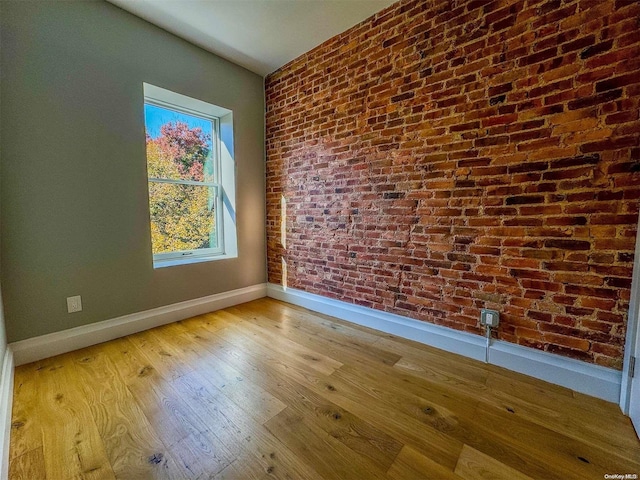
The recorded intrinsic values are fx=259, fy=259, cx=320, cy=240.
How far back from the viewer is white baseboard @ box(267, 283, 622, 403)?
1469 millimetres

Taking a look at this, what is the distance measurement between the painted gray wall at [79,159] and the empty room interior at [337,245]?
1cm

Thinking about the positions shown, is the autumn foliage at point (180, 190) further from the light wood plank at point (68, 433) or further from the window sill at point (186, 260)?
the light wood plank at point (68, 433)

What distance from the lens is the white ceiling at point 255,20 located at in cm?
209

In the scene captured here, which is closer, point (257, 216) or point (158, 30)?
point (158, 30)

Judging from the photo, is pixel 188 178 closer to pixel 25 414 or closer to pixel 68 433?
pixel 25 414

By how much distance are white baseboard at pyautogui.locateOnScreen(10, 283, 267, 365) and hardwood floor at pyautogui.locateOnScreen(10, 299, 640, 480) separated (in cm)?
8

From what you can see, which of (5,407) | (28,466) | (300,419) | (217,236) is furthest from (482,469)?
(217,236)

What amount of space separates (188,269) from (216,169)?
4.03 feet

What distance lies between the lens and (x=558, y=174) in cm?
153

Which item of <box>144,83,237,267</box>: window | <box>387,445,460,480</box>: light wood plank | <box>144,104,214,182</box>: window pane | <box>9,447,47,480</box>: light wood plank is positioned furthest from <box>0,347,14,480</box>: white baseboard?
<box>144,104,214,182</box>: window pane

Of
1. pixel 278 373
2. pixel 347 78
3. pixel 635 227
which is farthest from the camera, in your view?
pixel 347 78

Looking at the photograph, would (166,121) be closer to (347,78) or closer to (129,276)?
(129,276)

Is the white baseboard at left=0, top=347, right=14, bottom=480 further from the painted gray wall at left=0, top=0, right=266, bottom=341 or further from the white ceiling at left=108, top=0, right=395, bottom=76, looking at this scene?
the white ceiling at left=108, top=0, right=395, bottom=76

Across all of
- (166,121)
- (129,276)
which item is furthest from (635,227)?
(166,121)
